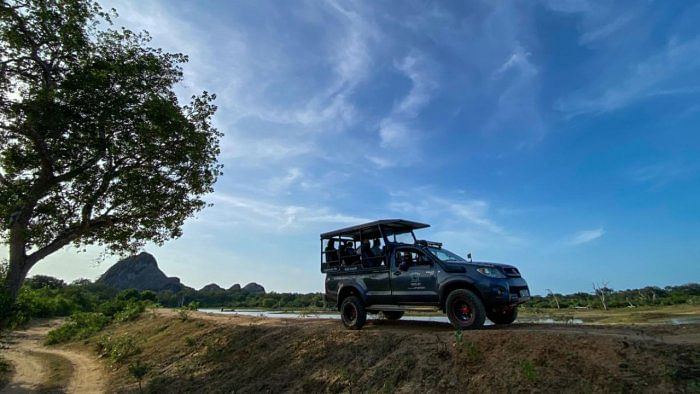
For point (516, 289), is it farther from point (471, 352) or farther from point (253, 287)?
point (253, 287)

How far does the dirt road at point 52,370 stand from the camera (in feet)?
53.3

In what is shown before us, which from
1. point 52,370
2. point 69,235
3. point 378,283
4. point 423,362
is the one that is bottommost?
point 52,370

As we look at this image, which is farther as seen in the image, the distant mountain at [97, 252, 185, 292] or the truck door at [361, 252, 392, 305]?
the distant mountain at [97, 252, 185, 292]

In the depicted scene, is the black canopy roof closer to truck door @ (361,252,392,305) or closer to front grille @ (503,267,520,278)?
truck door @ (361,252,392,305)

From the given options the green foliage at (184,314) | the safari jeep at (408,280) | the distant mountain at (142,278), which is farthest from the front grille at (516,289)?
the distant mountain at (142,278)

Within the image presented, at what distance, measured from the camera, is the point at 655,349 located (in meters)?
6.86

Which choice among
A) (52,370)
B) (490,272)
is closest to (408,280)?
(490,272)

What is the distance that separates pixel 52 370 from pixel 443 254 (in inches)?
822

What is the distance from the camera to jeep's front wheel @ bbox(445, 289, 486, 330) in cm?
982

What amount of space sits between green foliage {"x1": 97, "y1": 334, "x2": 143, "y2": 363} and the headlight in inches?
707

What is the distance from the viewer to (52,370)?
19828mm

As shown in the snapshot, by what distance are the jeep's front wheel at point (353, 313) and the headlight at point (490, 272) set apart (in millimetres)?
4282

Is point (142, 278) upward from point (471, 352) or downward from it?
upward

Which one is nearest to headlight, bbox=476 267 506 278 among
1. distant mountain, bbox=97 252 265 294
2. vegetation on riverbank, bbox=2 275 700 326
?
vegetation on riverbank, bbox=2 275 700 326
